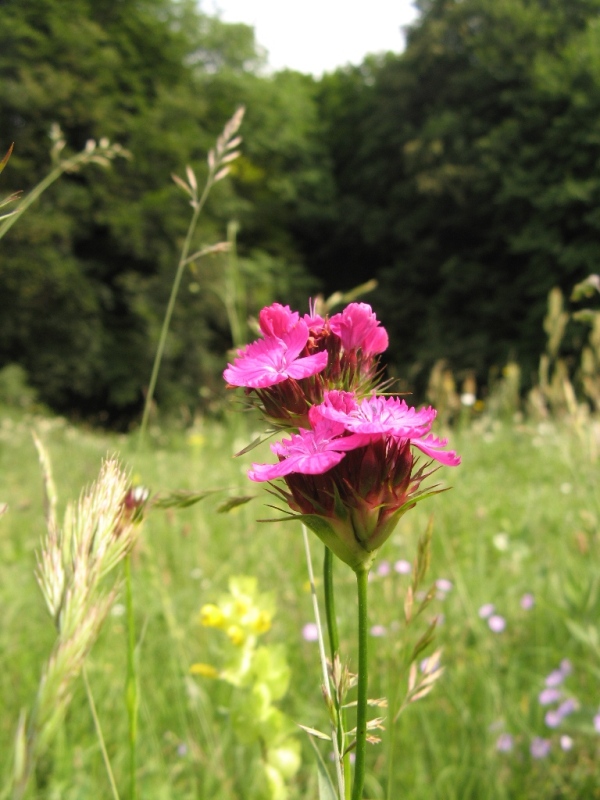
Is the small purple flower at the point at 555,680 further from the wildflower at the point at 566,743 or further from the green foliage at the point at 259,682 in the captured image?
the green foliage at the point at 259,682

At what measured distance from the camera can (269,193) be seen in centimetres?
2003

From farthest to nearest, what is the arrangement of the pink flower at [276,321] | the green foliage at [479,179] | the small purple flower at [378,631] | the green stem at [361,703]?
the green foliage at [479,179], the small purple flower at [378,631], the pink flower at [276,321], the green stem at [361,703]

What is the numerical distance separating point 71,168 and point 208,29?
22.5 metres

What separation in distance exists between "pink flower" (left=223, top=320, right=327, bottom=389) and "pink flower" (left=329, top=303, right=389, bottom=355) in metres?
0.05

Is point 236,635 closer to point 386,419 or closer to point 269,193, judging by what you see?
point 386,419

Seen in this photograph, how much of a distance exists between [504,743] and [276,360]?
100 cm

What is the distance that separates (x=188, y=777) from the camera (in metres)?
1.23

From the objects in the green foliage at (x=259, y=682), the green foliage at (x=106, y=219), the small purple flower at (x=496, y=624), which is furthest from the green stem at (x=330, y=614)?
the green foliage at (x=106, y=219)

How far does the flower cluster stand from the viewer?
1.44 ft

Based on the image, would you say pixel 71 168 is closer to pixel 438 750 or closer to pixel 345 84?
pixel 438 750

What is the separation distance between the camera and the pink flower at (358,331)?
55 centimetres

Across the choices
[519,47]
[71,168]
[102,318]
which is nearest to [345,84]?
[519,47]

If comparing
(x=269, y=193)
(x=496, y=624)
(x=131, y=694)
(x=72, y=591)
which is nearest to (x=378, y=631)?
(x=496, y=624)

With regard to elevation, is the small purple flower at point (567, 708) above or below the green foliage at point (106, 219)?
below
